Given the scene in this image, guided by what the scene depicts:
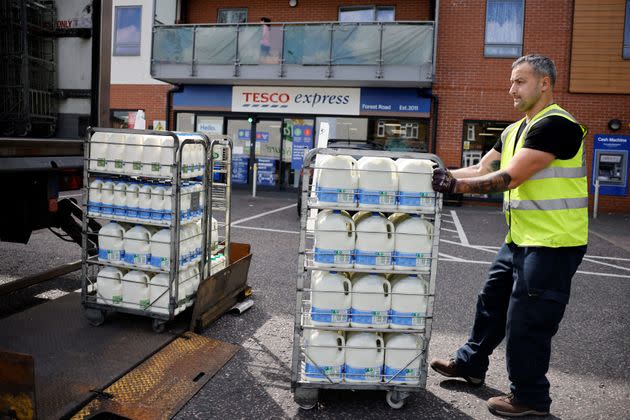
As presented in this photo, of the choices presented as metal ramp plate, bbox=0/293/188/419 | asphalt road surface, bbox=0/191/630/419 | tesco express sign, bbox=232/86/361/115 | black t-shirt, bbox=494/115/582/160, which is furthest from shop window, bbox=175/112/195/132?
black t-shirt, bbox=494/115/582/160

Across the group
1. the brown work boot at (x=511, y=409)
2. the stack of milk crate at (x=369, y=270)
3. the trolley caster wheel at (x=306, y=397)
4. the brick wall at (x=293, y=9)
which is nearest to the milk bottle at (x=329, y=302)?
the stack of milk crate at (x=369, y=270)

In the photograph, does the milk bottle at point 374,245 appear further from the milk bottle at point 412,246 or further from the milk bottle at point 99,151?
the milk bottle at point 99,151

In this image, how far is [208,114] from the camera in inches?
785

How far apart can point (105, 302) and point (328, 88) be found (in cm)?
1463

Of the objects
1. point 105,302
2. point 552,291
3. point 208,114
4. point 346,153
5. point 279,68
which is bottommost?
point 105,302

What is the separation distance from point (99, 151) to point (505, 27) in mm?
15601

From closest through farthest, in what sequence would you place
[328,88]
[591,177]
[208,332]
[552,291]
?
[552,291] < [208,332] < [591,177] < [328,88]

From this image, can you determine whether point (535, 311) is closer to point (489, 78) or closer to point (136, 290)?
point (136, 290)

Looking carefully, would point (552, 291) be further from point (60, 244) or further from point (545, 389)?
point (60, 244)

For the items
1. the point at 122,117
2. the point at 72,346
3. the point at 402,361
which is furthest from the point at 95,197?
the point at 122,117

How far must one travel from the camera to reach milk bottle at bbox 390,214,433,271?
3.47 m

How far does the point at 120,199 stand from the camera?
4582mm

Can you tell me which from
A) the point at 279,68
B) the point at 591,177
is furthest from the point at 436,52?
the point at 591,177

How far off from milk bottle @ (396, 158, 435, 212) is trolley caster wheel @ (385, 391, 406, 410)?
115 cm
